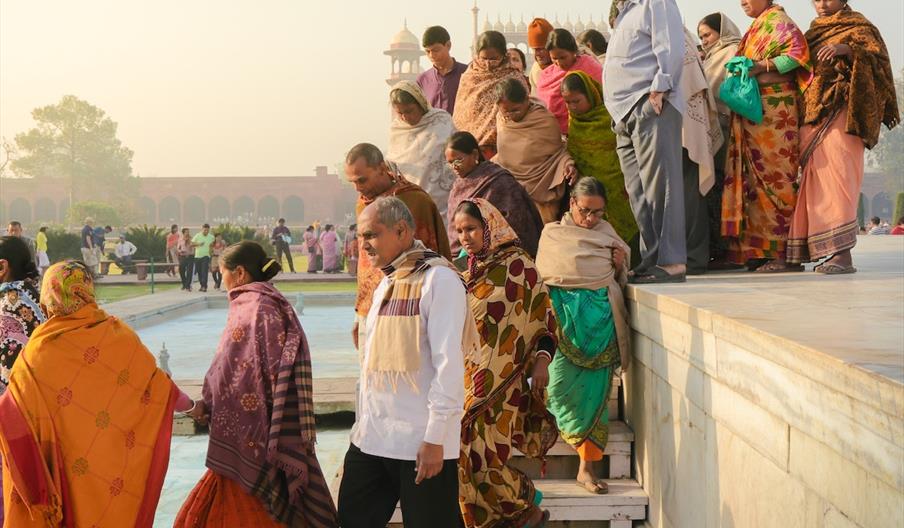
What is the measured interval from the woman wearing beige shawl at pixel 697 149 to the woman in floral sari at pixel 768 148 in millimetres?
118

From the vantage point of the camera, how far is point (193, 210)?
68812 mm

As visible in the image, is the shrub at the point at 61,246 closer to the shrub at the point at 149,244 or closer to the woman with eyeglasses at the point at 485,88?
the shrub at the point at 149,244

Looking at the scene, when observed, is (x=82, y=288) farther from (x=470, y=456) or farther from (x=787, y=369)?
(x=787, y=369)

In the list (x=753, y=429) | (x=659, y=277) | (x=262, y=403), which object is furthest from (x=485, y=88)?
(x=753, y=429)

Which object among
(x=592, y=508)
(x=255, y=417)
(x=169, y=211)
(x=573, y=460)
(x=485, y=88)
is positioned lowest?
(x=592, y=508)

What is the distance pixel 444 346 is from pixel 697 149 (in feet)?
7.73

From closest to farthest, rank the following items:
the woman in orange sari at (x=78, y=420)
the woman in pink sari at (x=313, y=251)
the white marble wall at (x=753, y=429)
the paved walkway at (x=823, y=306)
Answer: the white marble wall at (x=753, y=429) → the paved walkway at (x=823, y=306) → the woman in orange sari at (x=78, y=420) → the woman in pink sari at (x=313, y=251)

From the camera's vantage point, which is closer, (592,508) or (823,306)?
(823,306)

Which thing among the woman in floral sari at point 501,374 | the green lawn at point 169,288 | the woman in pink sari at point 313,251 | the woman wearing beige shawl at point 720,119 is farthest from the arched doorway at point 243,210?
the woman in floral sari at point 501,374

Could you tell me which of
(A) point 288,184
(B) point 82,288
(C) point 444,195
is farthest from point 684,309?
(A) point 288,184

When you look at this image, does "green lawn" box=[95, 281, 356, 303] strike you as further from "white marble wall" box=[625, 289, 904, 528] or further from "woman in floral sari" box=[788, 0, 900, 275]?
"white marble wall" box=[625, 289, 904, 528]

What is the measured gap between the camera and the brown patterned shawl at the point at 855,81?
4441 mm

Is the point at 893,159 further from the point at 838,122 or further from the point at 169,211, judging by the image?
the point at 838,122

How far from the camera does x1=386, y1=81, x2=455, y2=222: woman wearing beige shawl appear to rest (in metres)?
5.33
